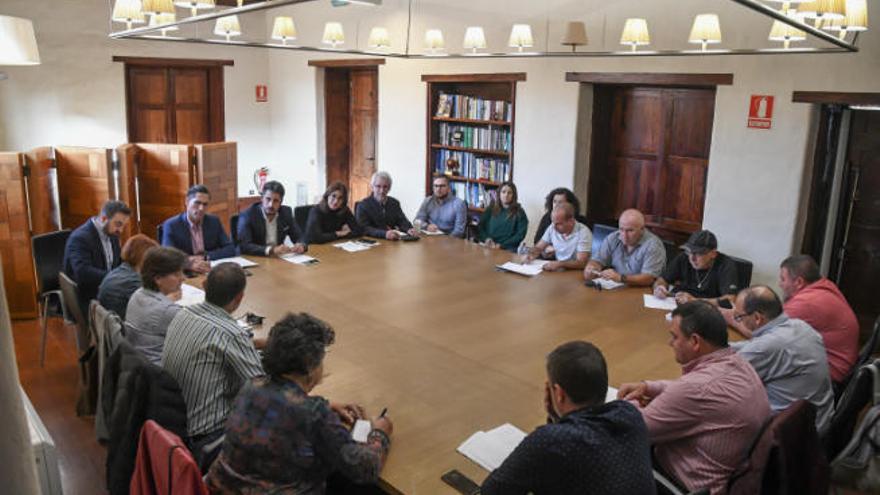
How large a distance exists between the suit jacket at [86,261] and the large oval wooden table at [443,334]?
1.05m

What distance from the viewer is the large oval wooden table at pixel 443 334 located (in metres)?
2.91

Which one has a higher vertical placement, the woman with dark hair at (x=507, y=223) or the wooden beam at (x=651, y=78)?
the wooden beam at (x=651, y=78)

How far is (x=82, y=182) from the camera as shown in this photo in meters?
6.50

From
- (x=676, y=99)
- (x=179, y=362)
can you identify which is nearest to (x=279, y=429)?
(x=179, y=362)

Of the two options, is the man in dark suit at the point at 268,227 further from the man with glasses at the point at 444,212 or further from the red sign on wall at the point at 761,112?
the red sign on wall at the point at 761,112

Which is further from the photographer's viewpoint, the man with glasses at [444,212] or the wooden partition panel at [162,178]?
the wooden partition panel at [162,178]

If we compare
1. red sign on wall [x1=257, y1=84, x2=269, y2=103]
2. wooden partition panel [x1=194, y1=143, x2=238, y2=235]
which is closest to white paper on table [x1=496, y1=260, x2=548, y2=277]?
wooden partition panel [x1=194, y1=143, x2=238, y2=235]

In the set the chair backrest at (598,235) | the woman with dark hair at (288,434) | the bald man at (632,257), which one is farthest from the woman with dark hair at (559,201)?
the woman with dark hair at (288,434)

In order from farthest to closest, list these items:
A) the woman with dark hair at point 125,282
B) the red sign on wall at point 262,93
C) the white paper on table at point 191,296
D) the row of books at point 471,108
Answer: the red sign on wall at point 262,93 → the row of books at point 471,108 → the white paper on table at point 191,296 → the woman with dark hair at point 125,282

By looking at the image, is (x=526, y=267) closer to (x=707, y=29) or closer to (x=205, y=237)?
(x=707, y=29)

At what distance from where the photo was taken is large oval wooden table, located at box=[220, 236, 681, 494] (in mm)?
2914

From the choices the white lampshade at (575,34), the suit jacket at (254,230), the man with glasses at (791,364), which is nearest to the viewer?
the man with glasses at (791,364)

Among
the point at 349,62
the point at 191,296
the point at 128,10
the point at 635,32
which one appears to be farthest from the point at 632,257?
the point at 349,62

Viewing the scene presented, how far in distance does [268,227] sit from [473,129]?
127 inches
